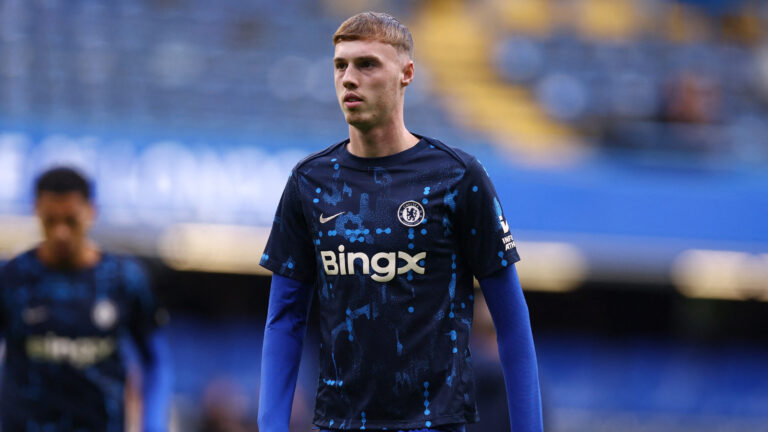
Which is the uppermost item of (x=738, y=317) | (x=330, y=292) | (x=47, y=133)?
(x=47, y=133)

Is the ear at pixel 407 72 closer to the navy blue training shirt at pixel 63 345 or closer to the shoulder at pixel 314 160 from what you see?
the shoulder at pixel 314 160

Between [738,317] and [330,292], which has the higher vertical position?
[330,292]

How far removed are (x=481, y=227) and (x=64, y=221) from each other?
116 inches

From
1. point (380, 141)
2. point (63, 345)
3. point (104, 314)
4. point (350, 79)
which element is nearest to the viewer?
point (350, 79)

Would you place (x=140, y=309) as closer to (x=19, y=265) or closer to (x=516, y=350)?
(x=19, y=265)

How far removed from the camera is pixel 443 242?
3.25m

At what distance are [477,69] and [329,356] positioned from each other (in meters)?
12.8

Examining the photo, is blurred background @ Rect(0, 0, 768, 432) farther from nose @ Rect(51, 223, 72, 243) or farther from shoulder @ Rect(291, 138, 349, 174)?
shoulder @ Rect(291, 138, 349, 174)

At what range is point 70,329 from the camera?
18.2 feet

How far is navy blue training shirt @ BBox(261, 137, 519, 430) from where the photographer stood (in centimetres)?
318

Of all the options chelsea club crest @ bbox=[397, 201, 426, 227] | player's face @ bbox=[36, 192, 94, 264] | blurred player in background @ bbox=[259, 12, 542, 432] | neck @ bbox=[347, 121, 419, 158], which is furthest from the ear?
player's face @ bbox=[36, 192, 94, 264]

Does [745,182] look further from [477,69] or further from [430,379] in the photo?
[430,379]

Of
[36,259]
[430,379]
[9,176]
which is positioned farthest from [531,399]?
[9,176]

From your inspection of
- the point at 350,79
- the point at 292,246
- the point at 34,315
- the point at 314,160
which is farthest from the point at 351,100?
the point at 34,315
